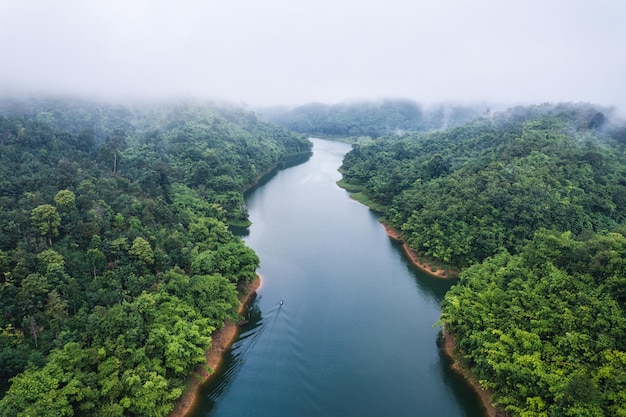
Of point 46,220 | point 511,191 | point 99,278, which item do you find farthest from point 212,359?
point 511,191

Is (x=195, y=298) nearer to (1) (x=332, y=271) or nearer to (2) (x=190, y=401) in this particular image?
(2) (x=190, y=401)

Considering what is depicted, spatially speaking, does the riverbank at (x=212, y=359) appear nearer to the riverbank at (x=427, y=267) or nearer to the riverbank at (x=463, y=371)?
the riverbank at (x=463, y=371)

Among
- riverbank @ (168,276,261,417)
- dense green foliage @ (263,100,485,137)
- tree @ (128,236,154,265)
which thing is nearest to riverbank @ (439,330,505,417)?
riverbank @ (168,276,261,417)

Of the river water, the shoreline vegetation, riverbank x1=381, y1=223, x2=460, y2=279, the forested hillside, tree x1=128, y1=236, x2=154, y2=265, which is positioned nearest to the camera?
the forested hillside

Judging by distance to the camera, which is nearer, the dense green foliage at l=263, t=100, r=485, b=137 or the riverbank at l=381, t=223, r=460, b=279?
the riverbank at l=381, t=223, r=460, b=279

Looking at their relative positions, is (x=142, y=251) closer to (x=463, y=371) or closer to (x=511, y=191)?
(x=463, y=371)

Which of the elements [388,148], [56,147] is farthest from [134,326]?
[388,148]

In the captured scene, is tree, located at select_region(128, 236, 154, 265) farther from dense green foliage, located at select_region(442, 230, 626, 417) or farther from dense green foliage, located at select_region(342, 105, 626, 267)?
dense green foliage, located at select_region(342, 105, 626, 267)
